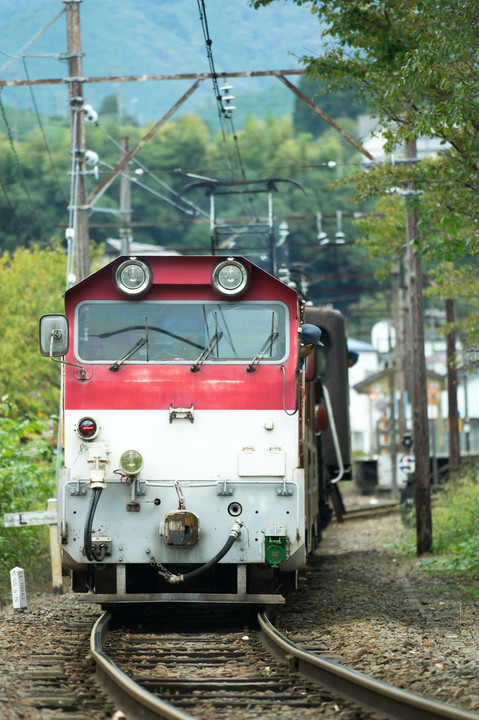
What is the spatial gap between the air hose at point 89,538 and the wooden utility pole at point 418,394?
33.4ft

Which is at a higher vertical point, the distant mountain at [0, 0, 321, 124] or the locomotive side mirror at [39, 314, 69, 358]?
the distant mountain at [0, 0, 321, 124]

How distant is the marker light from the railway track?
166cm

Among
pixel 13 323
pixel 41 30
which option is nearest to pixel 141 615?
pixel 41 30

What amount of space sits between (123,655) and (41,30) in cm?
1267

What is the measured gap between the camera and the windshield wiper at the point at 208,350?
1005 centimetres

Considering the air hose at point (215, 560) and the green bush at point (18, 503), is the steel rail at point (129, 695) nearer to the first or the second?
the air hose at point (215, 560)

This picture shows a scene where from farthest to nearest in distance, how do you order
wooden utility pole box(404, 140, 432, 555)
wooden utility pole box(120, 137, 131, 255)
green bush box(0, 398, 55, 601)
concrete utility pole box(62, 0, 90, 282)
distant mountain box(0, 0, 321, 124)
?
wooden utility pole box(120, 137, 131, 255) < concrete utility pole box(62, 0, 90, 282) < wooden utility pole box(404, 140, 432, 555) < distant mountain box(0, 0, 321, 124) < green bush box(0, 398, 55, 601)

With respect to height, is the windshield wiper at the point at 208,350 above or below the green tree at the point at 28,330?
below

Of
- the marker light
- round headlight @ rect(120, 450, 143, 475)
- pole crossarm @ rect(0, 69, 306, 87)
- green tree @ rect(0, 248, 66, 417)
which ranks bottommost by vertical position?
round headlight @ rect(120, 450, 143, 475)

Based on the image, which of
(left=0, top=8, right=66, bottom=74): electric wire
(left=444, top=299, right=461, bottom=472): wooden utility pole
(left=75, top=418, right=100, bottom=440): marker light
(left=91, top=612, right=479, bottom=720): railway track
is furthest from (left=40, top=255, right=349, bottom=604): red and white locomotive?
(left=444, top=299, right=461, bottom=472): wooden utility pole

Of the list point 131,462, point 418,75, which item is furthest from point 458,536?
point 131,462

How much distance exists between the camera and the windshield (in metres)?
10.2

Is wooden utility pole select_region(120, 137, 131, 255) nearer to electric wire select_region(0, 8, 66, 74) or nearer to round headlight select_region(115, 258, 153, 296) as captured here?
electric wire select_region(0, 8, 66, 74)

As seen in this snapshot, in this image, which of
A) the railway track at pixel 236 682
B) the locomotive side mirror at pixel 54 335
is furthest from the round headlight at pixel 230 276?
the railway track at pixel 236 682
